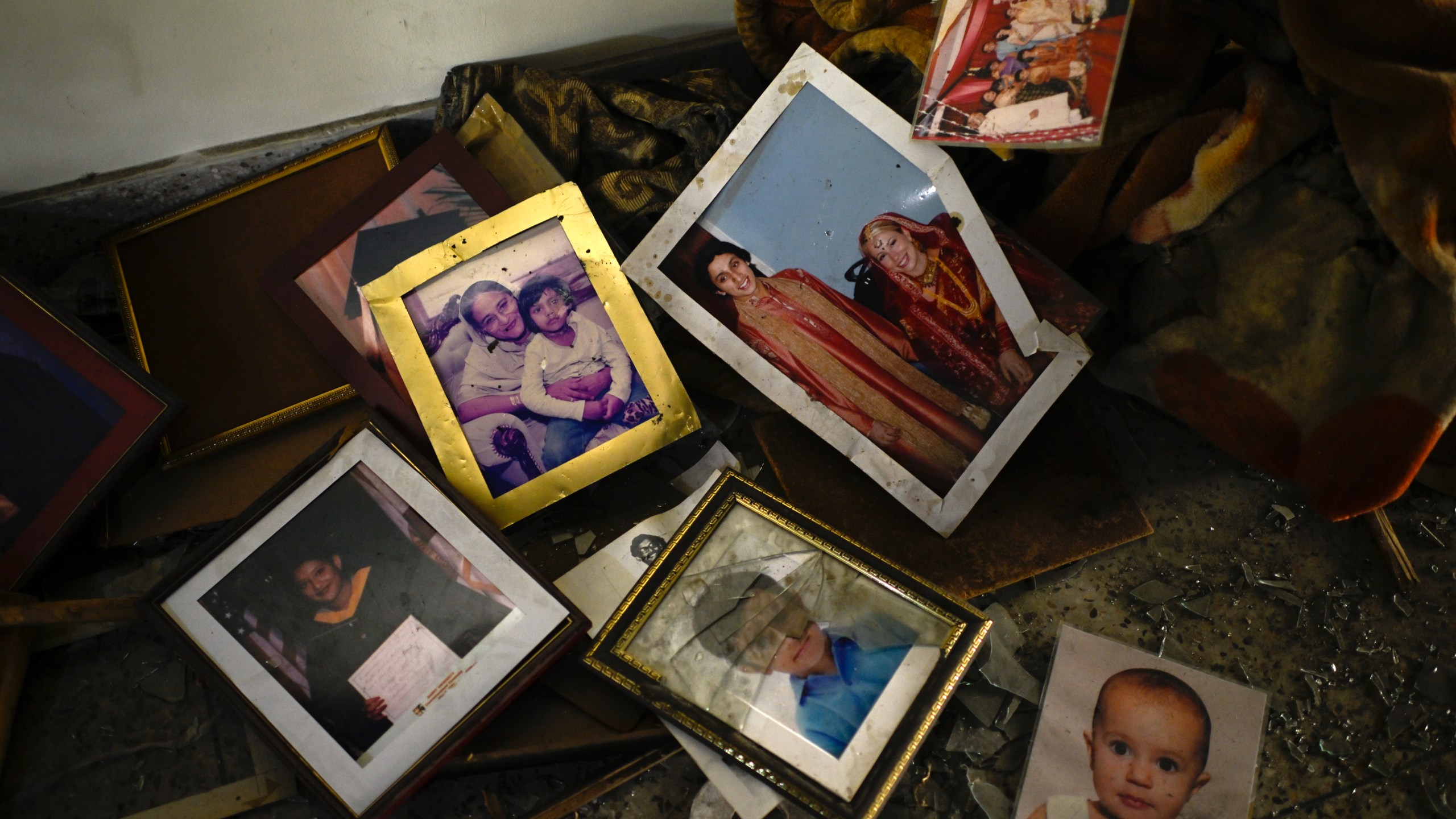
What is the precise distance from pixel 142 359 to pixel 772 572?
94 centimetres

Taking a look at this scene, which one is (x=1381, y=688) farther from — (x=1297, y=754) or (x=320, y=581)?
(x=320, y=581)

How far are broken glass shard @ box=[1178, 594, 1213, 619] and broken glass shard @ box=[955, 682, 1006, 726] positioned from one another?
287 mm

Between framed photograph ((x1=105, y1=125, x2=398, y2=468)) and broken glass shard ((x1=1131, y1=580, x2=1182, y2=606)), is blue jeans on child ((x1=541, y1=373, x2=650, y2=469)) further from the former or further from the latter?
broken glass shard ((x1=1131, y1=580, x2=1182, y2=606))

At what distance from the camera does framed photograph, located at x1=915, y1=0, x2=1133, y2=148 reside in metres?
0.90

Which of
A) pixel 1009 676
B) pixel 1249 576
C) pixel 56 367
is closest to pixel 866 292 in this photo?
pixel 1009 676

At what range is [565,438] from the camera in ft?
3.66

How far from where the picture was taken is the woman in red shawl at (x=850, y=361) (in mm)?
1114

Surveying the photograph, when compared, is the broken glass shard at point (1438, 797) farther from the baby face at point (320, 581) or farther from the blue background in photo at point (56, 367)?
the blue background in photo at point (56, 367)

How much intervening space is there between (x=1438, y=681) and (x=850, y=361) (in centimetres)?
87

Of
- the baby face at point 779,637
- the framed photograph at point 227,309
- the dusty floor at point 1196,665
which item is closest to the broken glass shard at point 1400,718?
the dusty floor at point 1196,665

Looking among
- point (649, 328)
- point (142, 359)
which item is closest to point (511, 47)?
point (649, 328)

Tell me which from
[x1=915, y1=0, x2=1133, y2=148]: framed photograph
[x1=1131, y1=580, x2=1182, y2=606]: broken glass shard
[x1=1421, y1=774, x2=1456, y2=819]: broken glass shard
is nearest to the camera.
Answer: [x1=915, y1=0, x2=1133, y2=148]: framed photograph

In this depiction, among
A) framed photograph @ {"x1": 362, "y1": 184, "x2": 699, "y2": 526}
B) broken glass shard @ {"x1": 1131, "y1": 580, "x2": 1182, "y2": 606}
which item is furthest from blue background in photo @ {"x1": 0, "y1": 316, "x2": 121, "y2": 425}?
broken glass shard @ {"x1": 1131, "y1": 580, "x2": 1182, "y2": 606}

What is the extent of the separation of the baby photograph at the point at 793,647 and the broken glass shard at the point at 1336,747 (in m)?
0.52
